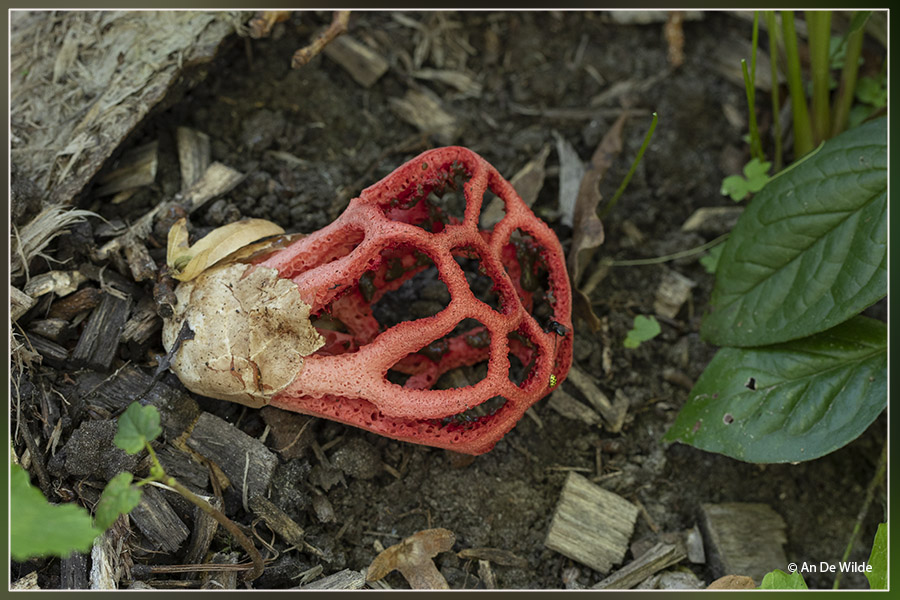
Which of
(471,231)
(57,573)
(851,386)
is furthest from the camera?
(851,386)

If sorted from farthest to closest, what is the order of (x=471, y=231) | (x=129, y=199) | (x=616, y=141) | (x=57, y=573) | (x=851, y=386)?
1. (x=616, y=141)
2. (x=129, y=199)
3. (x=851, y=386)
4. (x=471, y=231)
5. (x=57, y=573)

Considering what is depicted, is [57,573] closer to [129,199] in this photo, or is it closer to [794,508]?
[129,199]

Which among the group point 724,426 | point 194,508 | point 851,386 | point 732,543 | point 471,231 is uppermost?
point 471,231

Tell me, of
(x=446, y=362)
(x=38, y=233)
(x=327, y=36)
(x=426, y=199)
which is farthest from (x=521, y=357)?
(x=38, y=233)

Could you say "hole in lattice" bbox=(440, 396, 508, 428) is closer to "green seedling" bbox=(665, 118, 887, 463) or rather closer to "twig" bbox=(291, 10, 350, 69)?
"green seedling" bbox=(665, 118, 887, 463)

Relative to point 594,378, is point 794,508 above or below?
below

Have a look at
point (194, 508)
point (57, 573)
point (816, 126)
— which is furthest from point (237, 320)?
point (816, 126)

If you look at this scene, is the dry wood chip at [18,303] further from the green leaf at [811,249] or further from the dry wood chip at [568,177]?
the green leaf at [811,249]
